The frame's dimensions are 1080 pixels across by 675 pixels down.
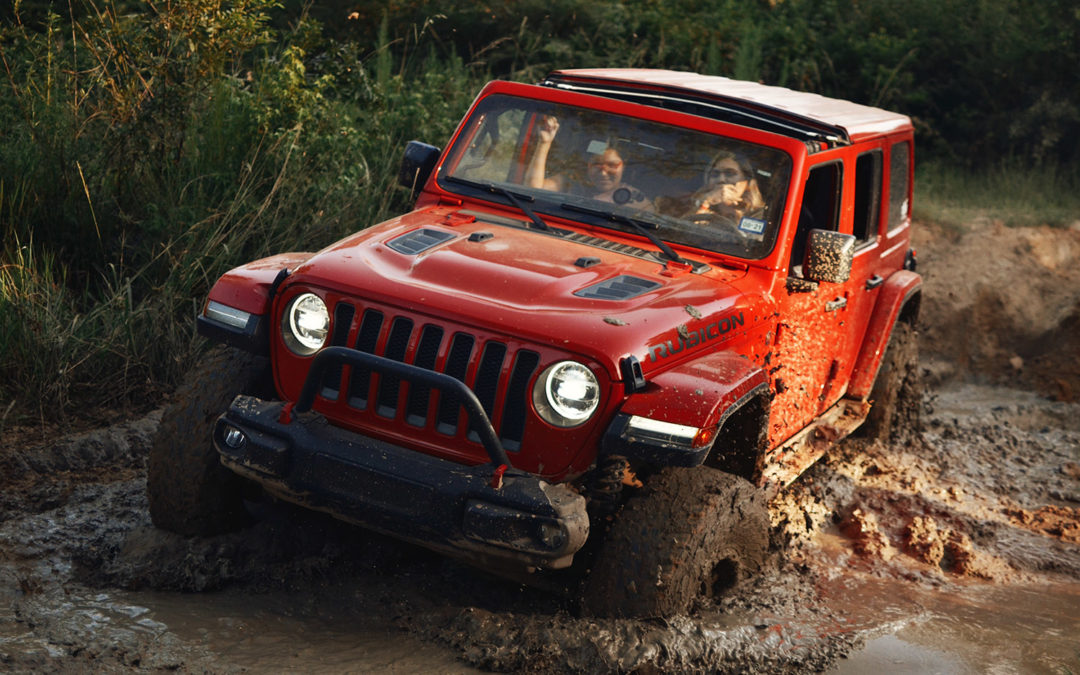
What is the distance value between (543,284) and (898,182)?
3.11m

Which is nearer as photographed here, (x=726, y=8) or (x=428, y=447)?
(x=428, y=447)

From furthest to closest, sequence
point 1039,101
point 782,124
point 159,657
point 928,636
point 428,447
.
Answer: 1. point 1039,101
2. point 782,124
3. point 928,636
4. point 428,447
5. point 159,657

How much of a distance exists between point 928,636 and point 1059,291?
20.6 feet

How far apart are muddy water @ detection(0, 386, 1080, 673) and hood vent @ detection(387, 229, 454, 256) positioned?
44.3 inches

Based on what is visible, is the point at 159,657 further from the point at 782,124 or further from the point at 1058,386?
the point at 1058,386

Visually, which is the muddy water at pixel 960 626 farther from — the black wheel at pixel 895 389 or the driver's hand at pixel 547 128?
the driver's hand at pixel 547 128

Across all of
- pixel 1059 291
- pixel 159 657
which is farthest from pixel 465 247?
pixel 1059 291

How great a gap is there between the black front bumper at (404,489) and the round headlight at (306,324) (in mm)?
241

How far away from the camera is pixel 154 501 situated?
167 inches

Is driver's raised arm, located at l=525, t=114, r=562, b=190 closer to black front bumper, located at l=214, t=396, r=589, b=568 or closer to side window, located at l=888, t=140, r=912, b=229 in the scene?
black front bumper, located at l=214, t=396, r=589, b=568

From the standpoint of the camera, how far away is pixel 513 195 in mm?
4855

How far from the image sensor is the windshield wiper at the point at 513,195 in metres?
4.69

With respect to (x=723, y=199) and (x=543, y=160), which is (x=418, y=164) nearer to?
(x=543, y=160)

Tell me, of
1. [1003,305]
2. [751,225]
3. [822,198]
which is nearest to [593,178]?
[751,225]
